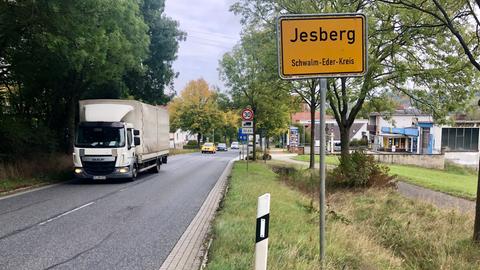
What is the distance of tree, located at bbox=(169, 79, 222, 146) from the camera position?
72.1m

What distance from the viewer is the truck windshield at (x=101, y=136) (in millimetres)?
18781

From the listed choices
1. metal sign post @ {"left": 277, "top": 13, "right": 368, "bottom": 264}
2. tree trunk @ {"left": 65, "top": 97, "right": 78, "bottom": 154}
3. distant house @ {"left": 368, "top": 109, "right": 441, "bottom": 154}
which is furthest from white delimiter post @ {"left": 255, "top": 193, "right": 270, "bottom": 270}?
distant house @ {"left": 368, "top": 109, "right": 441, "bottom": 154}

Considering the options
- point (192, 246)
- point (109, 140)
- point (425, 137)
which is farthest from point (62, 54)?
point (425, 137)

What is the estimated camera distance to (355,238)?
26.8ft

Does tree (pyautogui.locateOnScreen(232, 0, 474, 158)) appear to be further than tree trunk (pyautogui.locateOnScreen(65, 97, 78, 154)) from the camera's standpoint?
No

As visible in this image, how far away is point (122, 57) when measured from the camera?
2017 cm

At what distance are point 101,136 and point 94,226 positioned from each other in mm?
9983

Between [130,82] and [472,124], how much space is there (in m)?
45.2

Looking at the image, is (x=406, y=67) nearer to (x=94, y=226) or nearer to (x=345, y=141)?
(x=345, y=141)

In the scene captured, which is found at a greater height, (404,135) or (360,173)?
(404,135)

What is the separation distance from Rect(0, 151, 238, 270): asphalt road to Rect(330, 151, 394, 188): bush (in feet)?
18.2

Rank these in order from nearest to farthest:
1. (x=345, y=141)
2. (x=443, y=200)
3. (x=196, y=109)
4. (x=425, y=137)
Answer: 1. (x=443, y=200)
2. (x=345, y=141)
3. (x=425, y=137)
4. (x=196, y=109)

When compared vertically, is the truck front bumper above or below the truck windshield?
below

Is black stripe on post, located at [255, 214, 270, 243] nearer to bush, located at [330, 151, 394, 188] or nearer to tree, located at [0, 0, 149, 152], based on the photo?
tree, located at [0, 0, 149, 152]
